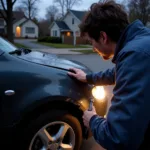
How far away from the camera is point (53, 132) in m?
2.85

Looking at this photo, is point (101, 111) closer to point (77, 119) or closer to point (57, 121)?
point (77, 119)

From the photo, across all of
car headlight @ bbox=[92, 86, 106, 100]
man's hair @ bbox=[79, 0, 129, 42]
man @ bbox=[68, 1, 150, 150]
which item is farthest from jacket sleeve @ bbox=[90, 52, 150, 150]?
car headlight @ bbox=[92, 86, 106, 100]

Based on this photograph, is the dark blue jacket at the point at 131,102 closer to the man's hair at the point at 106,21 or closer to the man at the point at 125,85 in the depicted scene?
the man at the point at 125,85

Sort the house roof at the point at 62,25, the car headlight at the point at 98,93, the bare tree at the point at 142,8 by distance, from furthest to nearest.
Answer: the house roof at the point at 62,25 → the bare tree at the point at 142,8 → the car headlight at the point at 98,93

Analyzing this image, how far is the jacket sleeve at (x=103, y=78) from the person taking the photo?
8.06 feet

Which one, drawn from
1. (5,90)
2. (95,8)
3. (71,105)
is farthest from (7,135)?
(95,8)

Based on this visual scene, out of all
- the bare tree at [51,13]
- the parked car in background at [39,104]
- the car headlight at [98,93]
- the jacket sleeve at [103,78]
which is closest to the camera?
the jacket sleeve at [103,78]

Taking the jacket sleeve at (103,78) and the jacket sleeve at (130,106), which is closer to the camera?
the jacket sleeve at (130,106)

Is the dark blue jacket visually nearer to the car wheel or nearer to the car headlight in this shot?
the car wheel

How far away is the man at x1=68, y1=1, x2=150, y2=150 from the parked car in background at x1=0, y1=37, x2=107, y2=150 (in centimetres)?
123

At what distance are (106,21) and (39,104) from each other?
4.59 feet

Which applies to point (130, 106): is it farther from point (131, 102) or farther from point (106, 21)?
point (106, 21)

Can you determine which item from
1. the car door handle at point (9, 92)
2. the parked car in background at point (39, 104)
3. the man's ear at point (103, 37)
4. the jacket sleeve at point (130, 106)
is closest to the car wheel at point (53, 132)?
the parked car in background at point (39, 104)

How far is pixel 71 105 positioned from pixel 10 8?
25.5 m
